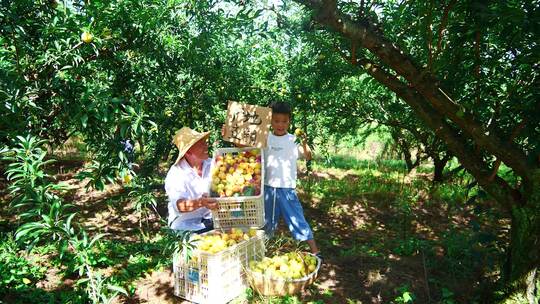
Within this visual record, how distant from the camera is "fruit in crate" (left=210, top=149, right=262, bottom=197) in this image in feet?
10.9

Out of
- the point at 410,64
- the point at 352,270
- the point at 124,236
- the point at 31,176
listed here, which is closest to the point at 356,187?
the point at 352,270

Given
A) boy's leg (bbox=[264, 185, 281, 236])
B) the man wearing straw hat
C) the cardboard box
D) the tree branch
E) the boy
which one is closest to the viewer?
the tree branch

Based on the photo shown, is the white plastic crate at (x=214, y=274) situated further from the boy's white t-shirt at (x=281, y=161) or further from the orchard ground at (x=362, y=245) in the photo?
the boy's white t-shirt at (x=281, y=161)

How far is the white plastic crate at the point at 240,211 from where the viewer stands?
330 cm

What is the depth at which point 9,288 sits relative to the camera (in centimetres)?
335

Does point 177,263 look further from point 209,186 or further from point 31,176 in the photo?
point 31,176

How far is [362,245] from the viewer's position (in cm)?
463

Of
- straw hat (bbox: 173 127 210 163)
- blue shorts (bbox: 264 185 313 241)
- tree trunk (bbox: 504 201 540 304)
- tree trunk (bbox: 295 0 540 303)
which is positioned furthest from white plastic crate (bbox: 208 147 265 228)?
tree trunk (bbox: 504 201 540 304)

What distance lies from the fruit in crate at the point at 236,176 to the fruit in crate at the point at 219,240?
35cm

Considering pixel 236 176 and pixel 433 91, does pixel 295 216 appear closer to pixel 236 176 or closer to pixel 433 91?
pixel 236 176

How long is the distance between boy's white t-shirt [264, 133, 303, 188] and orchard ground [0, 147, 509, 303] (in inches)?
21.6

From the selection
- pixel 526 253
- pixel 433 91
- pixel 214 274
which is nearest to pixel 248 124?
pixel 214 274

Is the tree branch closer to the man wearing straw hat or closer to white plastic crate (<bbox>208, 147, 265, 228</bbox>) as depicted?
white plastic crate (<bbox>208, 147, 265, 228</bbox>)

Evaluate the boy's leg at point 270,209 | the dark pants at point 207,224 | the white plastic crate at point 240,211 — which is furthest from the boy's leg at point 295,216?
the dark pants at point 207,224
